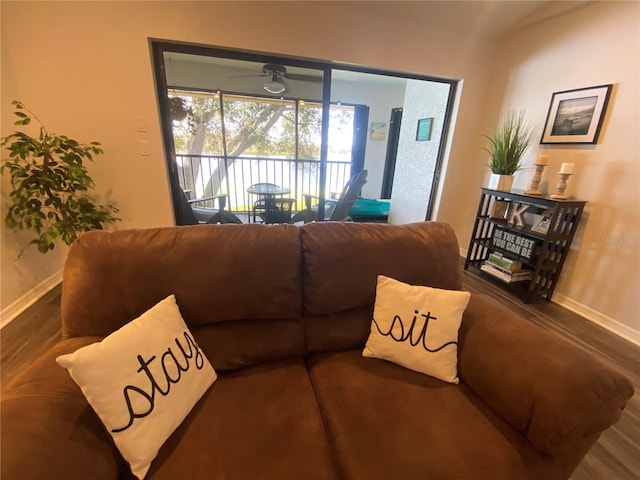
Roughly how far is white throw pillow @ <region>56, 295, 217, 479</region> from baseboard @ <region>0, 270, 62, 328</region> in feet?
6.24

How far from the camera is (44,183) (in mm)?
1877

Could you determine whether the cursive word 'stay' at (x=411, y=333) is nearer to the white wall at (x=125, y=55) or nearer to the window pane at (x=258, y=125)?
the white wall at (x=125, y=55)

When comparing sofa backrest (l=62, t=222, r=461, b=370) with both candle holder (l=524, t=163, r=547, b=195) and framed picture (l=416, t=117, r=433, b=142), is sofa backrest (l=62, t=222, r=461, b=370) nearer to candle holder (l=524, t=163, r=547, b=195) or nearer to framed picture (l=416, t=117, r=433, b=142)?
candle holder (l=524, t=163, r=547, b=195)

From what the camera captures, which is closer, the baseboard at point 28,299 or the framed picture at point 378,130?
the baseboard at point 28,299

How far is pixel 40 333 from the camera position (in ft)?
5.91

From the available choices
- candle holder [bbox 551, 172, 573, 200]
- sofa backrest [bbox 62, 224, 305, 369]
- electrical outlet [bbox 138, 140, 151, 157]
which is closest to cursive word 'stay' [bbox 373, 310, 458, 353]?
sofa backrest [bbox 62, 224, 305, 369]

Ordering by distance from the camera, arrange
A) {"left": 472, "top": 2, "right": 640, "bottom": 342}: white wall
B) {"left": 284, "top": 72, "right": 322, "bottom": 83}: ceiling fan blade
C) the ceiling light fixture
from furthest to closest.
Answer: the ceiling light fixture < {"left": 284, "top": 72, "right": 322, "bottom": 83}: ceiling fan blade < {"left": 472, "top": 2, "right": 640, "bottom": 342}: white wall

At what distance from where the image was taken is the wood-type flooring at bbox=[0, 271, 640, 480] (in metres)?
1.18

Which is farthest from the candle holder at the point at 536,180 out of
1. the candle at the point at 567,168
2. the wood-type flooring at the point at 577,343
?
the wood-type flooring at the point at 577,343

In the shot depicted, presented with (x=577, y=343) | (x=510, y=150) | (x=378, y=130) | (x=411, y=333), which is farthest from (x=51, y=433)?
(x=378, y=130)

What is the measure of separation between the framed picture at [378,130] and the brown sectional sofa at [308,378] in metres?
4.83

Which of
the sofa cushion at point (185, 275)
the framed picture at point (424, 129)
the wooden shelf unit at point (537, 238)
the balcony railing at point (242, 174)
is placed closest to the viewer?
the sofa cushion at point (185, 275)

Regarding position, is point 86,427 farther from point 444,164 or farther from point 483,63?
point 483,63

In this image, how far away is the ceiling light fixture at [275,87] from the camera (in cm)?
288
